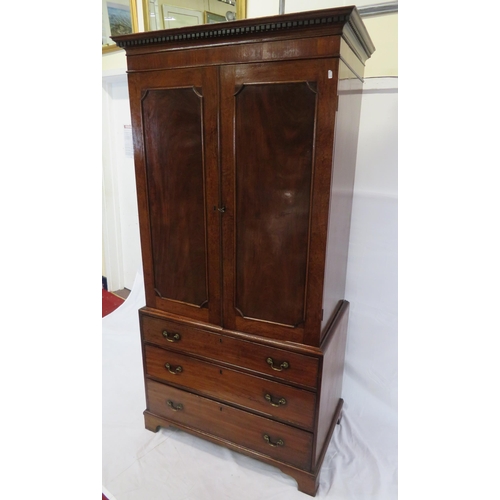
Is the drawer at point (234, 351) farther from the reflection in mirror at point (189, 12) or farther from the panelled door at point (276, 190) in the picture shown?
the reflection in mirror at point (189, 12)

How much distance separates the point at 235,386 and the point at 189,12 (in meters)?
1.97

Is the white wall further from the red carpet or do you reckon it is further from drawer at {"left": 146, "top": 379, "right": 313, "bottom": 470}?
drawer at {"left": 146, "top": 379, "right": 313, "bottom": 470}

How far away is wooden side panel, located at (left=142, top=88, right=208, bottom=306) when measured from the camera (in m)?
1.32

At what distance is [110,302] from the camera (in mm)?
3029

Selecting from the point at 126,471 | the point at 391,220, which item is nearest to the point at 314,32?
the point at 391,220

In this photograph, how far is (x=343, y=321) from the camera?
5.52 ft

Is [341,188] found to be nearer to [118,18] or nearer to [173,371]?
[173,371]

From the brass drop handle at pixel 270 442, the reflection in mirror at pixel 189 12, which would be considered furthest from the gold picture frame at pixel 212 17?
the brass drop handle at pixel 270 442

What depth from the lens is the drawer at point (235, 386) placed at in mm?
1405

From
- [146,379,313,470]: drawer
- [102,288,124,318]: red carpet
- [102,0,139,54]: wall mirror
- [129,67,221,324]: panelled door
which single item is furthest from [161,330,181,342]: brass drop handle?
[102,0,139,54]: wall mirror

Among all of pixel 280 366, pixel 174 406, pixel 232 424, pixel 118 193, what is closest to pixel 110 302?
pixel 118 193

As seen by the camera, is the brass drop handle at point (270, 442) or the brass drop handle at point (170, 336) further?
the brass drop handle at point (170, 336)

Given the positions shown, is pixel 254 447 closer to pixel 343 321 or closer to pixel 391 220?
pixel 343 321

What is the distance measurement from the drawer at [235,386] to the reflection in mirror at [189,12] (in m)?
1.61
